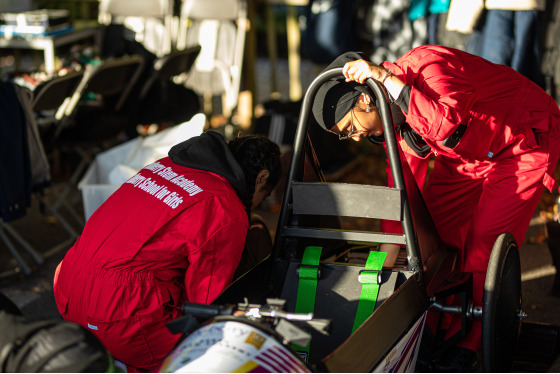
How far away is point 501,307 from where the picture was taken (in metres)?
2.14

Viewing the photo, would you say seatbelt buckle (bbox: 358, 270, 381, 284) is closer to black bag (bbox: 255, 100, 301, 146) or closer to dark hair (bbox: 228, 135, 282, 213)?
dark hair (bbox: 228, 135, 282, 213)

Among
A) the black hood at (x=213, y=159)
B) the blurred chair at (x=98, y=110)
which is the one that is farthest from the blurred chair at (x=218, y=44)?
the black hood at (x=213, y=159)

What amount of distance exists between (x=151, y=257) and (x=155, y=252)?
0.02 metres

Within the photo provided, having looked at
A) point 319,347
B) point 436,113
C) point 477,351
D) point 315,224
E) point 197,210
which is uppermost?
point 436,113

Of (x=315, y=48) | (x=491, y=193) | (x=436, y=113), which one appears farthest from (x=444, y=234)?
(x=315, y=48)

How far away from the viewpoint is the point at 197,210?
1.98 m

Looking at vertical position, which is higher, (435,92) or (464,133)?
(435,92)

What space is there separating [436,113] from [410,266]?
0.50 metres

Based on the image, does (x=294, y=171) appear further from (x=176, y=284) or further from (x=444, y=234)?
(x=444, y=234)

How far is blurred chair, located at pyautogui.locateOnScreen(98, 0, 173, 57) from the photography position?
18.2 ft

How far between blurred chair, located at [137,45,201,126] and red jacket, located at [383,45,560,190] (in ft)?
7.94

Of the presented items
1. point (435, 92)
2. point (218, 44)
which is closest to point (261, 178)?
point (435, 92)

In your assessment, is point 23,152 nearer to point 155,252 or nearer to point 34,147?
point 34,147

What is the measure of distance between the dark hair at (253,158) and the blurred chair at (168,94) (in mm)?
2251
